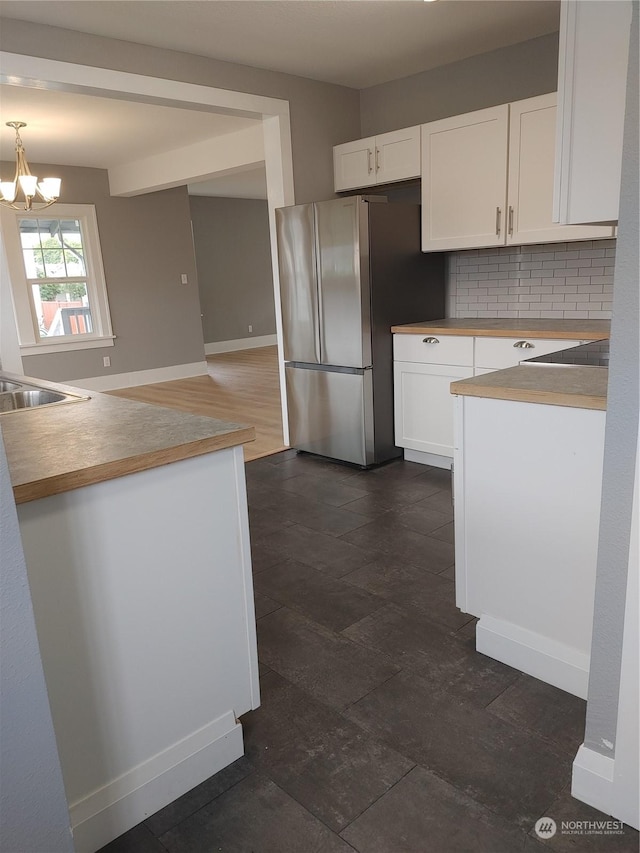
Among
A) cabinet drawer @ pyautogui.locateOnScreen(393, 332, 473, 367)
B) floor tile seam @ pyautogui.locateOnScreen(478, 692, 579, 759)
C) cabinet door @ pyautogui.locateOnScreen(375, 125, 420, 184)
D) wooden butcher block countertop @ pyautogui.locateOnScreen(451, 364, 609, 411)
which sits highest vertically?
cabinet door @ pyautogui.locateOnScreen(375, 125, 420, 184)

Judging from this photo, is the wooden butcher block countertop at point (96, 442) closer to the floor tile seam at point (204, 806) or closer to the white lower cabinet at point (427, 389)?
the floor tile seam at point (204, 806)

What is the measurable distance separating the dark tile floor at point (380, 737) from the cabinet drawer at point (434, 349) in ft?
4.19

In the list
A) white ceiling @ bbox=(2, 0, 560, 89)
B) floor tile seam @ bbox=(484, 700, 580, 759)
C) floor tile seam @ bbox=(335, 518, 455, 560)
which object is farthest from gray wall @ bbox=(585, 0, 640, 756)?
white ceiling @ bbox=(2, 0, 560, 89)

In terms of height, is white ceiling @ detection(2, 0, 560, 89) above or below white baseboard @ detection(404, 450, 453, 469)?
above

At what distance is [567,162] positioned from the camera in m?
1.54

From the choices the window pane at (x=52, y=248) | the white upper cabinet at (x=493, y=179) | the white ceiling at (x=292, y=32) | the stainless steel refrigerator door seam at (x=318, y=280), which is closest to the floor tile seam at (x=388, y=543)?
the stainless steel refrigerator door seam at (x=318, y=280)

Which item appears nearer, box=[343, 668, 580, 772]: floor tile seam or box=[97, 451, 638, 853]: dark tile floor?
box=[97, 451, 638, 853]: dark tile floor

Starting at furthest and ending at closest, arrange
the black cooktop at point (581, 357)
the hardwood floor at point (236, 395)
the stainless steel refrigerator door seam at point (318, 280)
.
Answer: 1. the hardwood floor at point (236, 395)
2. the stainless steel refrigerator door seam at point (318, 280)
3. the black cooktop at point (581, 357)

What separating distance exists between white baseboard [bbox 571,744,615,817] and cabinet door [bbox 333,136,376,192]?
3.58m

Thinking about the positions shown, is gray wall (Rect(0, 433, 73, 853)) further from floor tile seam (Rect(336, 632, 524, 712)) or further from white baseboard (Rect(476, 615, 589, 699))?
white baseboard (Rect(476, 615, 589, 699))

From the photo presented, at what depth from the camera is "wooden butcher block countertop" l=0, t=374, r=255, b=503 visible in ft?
3.96

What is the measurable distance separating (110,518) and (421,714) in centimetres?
103

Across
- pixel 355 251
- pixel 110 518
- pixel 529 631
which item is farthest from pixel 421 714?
pixel 355 251

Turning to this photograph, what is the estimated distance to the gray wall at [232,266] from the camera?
376 inches
